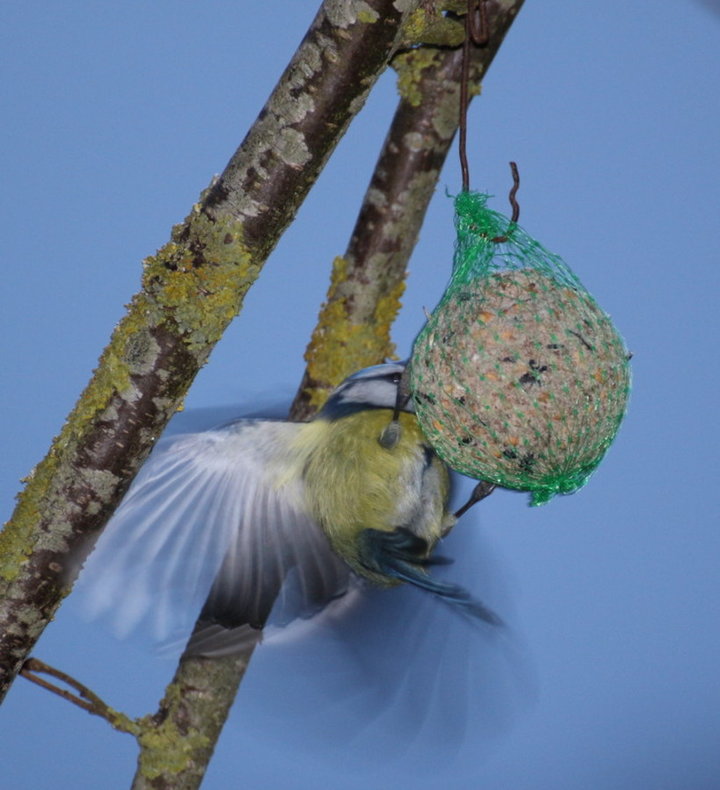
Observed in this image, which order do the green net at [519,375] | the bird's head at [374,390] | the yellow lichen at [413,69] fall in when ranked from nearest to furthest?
the green net at [519,375]
the bird's head at [374,390]
the yellow lichen at [413,69]

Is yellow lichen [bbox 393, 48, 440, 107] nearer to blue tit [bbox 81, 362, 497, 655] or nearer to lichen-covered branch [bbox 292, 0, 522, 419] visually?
lichen-covered branch [bbox 292, 0, 522, 419]

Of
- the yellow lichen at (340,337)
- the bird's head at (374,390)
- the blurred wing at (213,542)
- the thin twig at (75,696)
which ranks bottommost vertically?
the thin twig at (75,696)

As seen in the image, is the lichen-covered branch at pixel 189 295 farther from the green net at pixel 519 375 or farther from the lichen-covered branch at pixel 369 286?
the lichen-covered branch at pixel 369 286

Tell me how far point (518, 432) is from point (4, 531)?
0.53m

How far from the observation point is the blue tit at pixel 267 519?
3.60 ft

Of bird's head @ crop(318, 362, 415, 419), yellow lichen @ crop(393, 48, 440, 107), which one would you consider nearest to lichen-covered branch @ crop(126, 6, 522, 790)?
yellow lichen @ crop(393, 48, 440, 107)

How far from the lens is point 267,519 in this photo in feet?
3.90

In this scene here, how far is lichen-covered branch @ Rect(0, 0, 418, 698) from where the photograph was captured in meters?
0.86

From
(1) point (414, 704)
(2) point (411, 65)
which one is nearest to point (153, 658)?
(1) point (414, 704)

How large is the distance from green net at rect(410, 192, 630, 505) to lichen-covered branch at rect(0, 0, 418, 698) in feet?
0.52

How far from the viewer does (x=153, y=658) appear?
124 cm

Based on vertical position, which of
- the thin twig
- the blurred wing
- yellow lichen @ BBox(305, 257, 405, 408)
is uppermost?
yellow lichen @ BBox(305, 257, 405, 408)

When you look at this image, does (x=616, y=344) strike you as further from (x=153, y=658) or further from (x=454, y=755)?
(x=153, y=658)

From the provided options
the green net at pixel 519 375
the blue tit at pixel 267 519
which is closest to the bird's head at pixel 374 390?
the blue tit at pixel 267 519
